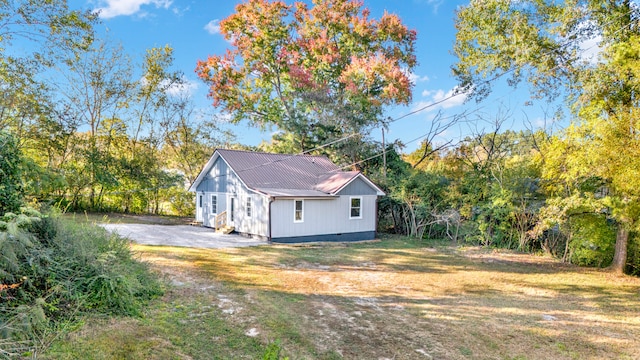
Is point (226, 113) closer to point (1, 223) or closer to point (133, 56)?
point (133, 56)

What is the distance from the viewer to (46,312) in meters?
4.01

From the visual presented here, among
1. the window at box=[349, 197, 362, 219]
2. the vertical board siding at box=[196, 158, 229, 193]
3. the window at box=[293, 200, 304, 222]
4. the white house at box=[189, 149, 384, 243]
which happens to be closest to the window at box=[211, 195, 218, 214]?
the white house at box=[189, 149, 384, 243]

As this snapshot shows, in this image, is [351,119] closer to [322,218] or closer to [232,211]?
[322,218]

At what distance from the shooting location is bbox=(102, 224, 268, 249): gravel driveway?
12328mm

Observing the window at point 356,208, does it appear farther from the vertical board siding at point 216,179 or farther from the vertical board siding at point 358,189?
the vertical board siding at point 216,179

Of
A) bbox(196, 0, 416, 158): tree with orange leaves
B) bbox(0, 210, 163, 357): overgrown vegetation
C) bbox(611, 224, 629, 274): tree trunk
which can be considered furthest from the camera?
bbox(196, 0, 416, 158): tree with orange leaves

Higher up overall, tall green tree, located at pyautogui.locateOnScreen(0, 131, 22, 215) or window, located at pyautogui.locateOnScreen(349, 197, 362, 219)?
tall green tree, located at pyautogui.locateOnScreen(0, 131, 22, 215)

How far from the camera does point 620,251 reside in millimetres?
11039

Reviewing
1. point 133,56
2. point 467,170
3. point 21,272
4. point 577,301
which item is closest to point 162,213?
point 133,56

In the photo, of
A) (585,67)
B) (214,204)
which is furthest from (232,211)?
(585,67)

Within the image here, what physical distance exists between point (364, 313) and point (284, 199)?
8.21 meters

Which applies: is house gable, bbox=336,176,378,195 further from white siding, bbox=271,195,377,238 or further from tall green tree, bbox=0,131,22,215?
tall green tree, bbox=0,131,22,215

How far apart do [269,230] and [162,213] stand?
1266cm

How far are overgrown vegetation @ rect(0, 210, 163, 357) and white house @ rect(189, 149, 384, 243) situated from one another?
8.44 m
